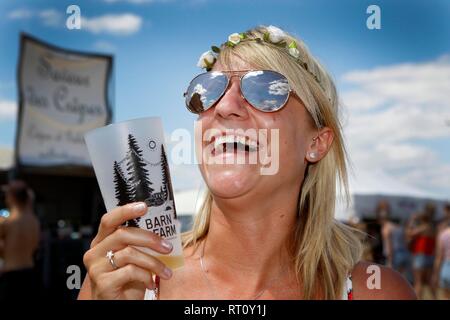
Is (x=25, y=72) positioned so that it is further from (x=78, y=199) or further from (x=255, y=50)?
(x=255, y=50)

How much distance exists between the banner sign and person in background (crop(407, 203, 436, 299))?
419 cm

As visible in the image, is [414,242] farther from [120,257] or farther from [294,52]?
[120,257]

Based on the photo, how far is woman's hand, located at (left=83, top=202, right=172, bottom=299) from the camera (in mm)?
1295

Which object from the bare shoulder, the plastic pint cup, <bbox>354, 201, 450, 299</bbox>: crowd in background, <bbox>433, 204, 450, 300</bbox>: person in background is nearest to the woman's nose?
the plastic pint cup

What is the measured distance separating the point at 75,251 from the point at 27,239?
0.98 meters

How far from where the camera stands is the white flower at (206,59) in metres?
1.61

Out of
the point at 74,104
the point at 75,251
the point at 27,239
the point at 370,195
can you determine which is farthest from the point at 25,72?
the point at 370,195

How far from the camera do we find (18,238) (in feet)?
16.5

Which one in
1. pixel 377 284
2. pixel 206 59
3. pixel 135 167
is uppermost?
pixel 206 59

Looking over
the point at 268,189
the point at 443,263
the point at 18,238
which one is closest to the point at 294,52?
the point at 268,189

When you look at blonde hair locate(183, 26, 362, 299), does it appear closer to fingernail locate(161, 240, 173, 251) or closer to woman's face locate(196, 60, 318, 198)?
woman's face locate(196, 60, 318, 198)

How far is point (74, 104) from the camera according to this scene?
4.98 metres

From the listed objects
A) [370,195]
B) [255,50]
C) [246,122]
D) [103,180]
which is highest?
[255,50]

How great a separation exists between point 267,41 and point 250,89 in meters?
0.17
